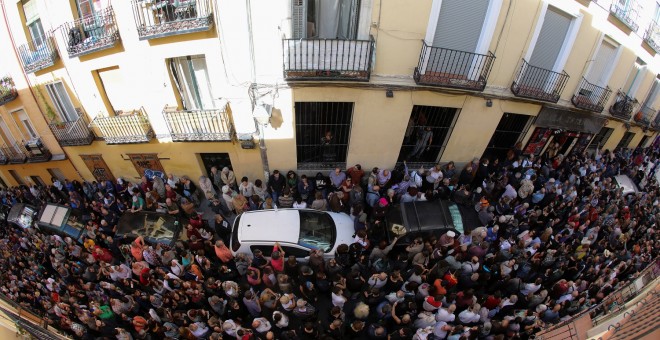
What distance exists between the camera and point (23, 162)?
12.4 metres

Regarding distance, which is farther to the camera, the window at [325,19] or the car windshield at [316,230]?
the car windshield at [316,230]

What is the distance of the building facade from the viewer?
23.8 feet

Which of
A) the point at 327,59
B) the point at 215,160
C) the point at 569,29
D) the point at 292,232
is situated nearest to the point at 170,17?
the point at 327,59

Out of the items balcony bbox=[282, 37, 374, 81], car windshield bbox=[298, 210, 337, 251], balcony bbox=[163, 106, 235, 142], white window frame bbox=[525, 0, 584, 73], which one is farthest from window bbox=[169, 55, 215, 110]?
white window frame bbox=[525, 0, 584, 73]

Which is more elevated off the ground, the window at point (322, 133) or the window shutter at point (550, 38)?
the window shutter at point (550, 38)

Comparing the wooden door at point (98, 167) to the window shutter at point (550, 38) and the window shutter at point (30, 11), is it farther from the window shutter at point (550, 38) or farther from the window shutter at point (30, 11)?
the window shutter at point (550, 38)

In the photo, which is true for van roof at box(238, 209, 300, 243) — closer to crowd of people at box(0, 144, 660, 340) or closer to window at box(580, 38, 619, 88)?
crowd of people at box(0, 144, 660, 340)

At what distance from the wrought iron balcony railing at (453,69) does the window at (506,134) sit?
2188 mm

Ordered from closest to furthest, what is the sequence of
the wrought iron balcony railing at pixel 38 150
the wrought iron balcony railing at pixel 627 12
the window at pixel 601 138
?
the wrought iron balcony railing at pixel 627 12
the wrought iron balcony railing at pixel 38 150
the window at pixel 601 138

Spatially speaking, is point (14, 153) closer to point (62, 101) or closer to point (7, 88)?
point (7, 88)

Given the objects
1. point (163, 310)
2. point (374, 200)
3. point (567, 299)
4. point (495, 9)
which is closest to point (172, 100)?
point (163, 310)

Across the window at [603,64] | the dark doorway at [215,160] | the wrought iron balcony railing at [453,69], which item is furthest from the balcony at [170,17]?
the window at [603,64]

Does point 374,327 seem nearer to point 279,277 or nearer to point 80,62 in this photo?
point 279,277

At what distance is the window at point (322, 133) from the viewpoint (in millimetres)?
8523
